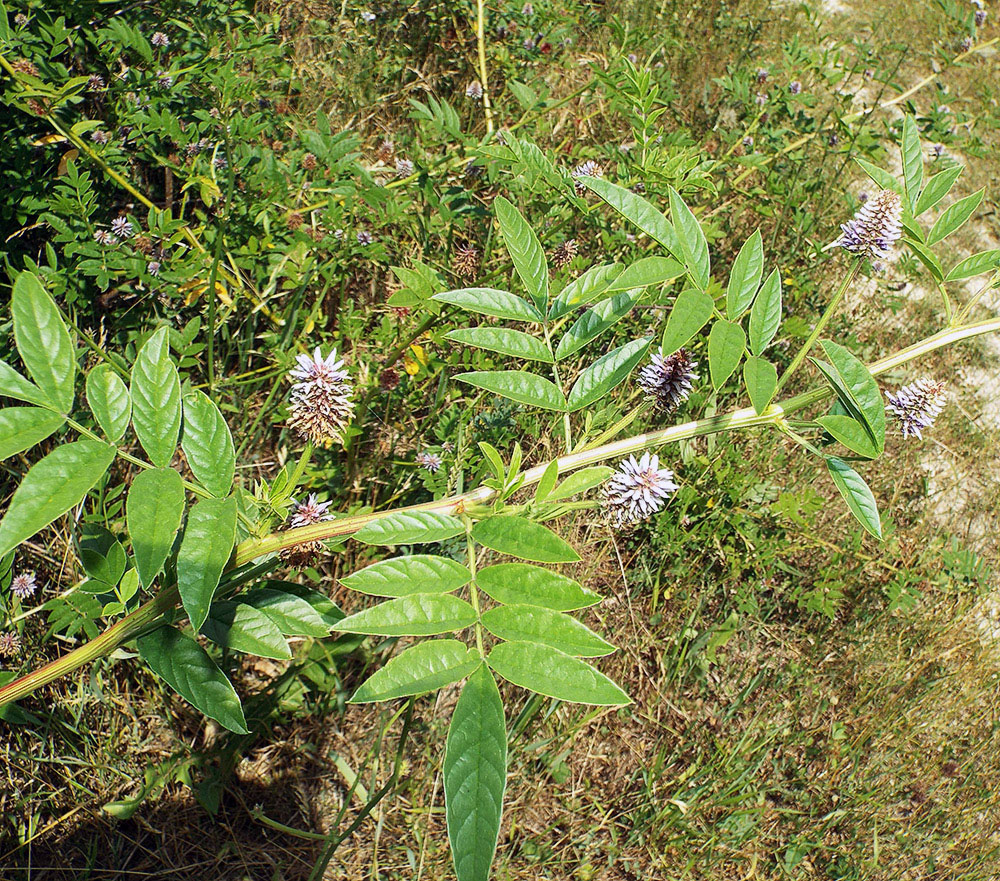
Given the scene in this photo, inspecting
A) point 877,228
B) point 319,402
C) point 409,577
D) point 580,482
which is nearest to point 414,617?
point 409,577

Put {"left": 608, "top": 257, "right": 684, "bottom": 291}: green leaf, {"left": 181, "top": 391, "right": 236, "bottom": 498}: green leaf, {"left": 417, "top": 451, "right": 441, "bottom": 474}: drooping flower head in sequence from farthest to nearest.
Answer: {"left": 417, "top": 451, "right": 441, "bottom": 474}: drooping flower head → {"left": 608, "top": 257, "right": 684, "bottom": 291}: green leaf → {"left": 181, "top": 391, "right": 236, "bottom": 498}: green leaf

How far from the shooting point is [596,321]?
111 cm

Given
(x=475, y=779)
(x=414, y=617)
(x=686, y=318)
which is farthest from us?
(x=686, y=318)

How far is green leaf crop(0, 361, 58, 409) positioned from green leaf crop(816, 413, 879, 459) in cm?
95

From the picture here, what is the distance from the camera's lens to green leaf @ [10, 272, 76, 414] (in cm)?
84

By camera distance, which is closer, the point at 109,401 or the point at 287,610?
the point at 109,401

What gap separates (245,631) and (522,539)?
0.42 metres

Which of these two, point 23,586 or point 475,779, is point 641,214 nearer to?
point 475,779

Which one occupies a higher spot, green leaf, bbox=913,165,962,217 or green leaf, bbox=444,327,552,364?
green leaf, bbox=913,165,962,217

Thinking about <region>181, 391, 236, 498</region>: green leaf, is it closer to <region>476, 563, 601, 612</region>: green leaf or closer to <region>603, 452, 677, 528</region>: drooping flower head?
<region>476, 563, 601, 612</region>: green leaf

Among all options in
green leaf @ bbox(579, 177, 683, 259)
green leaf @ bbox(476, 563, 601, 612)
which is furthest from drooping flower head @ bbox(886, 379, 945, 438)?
green leaf @ bbox(476, 563, 601, 612)

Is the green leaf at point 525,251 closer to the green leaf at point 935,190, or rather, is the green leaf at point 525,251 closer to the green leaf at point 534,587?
the green leaf at point 534,587

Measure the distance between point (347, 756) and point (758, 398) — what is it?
156 centimetres

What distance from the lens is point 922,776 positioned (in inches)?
92.7
